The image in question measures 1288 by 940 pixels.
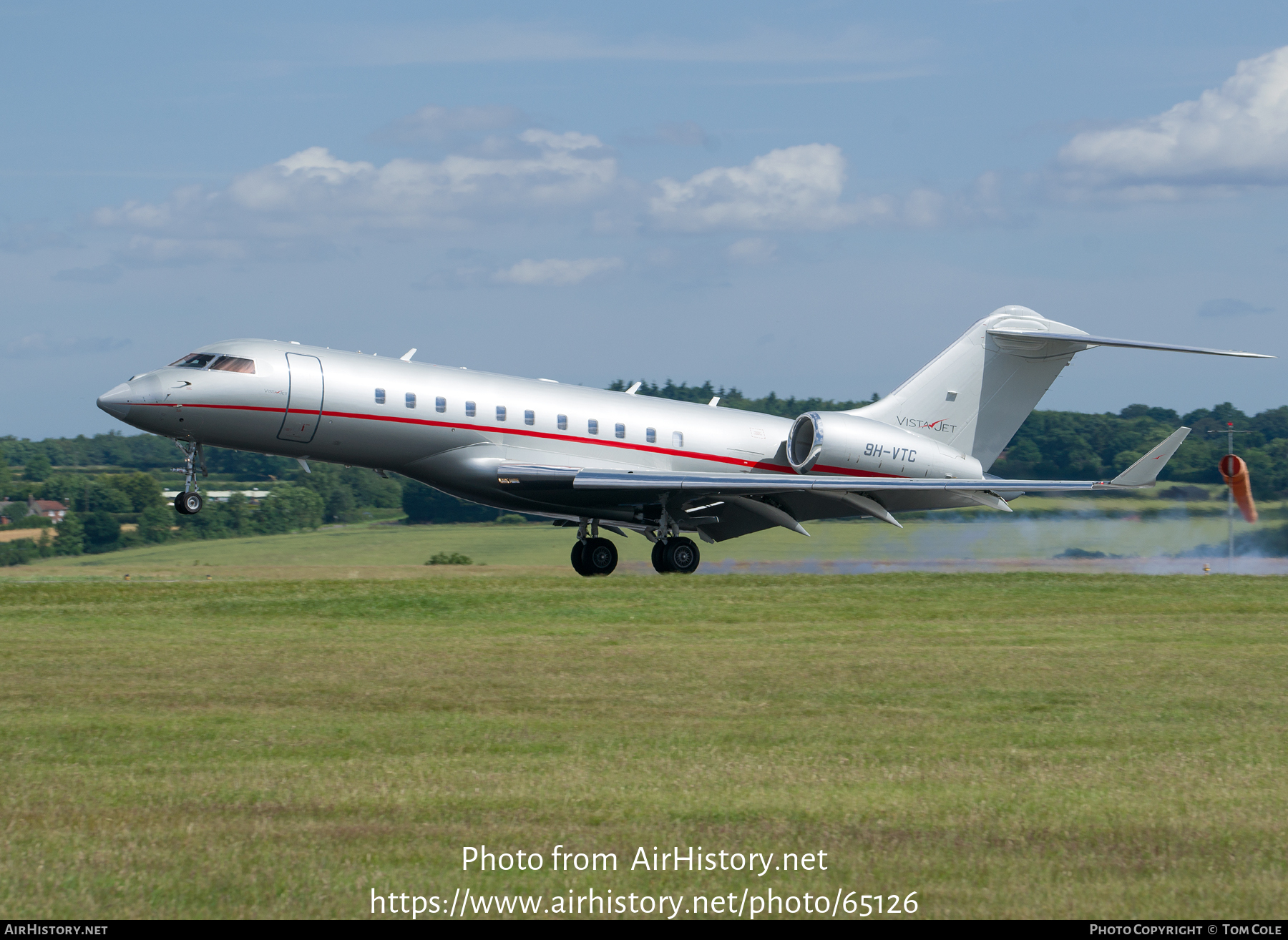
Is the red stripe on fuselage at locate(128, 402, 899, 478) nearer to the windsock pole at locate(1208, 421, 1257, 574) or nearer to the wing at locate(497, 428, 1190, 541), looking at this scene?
the wing at locate(497, 428, 1190, 541)

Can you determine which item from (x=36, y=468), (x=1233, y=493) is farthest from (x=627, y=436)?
(x=36, y=468)

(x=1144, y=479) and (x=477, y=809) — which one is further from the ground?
(x=1144, y=479)

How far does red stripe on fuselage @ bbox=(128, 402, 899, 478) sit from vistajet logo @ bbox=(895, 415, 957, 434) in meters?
1.63

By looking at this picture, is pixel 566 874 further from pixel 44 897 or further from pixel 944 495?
pixel 944 495

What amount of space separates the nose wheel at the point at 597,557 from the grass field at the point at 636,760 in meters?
9.32

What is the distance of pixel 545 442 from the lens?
995 inches

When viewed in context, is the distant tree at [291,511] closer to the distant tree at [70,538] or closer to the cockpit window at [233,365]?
the distant tree at [70,538]

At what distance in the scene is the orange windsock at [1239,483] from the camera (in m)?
32.1

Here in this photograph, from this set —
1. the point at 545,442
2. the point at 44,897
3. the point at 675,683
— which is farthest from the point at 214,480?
the point at 44,897

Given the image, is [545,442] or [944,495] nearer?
[545,442]

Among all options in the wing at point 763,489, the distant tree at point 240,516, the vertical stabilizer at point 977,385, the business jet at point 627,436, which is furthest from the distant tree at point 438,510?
the wing at point 763,489

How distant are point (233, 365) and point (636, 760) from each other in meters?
16.1

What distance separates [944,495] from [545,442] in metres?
8.61

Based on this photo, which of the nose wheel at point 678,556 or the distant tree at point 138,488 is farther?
the distant tree at point 138,488
